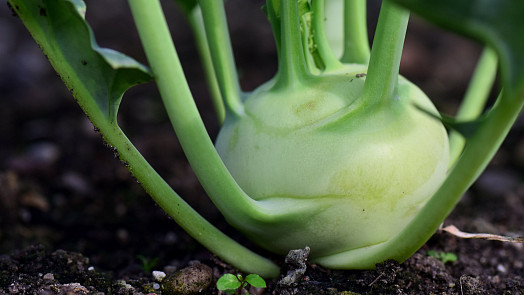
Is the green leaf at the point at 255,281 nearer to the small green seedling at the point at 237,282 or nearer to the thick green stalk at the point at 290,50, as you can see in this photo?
the small green seedling at the point at 237,282

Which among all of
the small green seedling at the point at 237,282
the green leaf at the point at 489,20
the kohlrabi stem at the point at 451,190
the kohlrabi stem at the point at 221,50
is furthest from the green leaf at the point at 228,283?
the green leaf at the point at 489,20

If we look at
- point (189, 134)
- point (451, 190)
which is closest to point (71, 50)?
point (189, 134)

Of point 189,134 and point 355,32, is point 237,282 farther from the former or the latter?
point 355,32

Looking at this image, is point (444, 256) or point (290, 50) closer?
point (290, 50)

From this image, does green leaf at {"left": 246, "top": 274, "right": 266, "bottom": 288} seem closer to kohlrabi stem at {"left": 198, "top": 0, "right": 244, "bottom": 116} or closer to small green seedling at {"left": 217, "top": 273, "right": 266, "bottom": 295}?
small green seedling at {"left": 217, "top": 273, "right": 266, "bottom": 295}

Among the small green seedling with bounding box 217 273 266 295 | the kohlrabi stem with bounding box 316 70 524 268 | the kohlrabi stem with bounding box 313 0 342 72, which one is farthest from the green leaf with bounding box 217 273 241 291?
the kohlrabi stem with bounding box 313 0 342 72

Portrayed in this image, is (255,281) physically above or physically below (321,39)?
below

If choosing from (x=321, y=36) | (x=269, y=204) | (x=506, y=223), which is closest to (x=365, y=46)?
(x=321, y=36)

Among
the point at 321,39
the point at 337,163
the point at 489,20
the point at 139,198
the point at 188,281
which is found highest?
the point at 489,20
